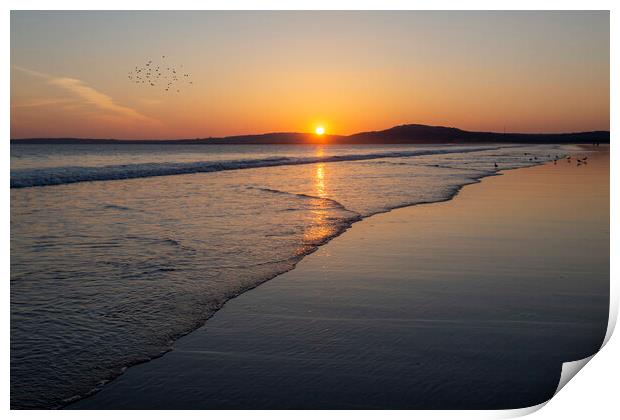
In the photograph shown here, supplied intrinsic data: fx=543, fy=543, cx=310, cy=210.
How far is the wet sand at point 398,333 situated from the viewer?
373 centimetres

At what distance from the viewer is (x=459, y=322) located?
500 centimetres

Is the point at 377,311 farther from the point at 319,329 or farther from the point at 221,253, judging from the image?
the point at 221,253

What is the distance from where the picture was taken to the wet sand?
3730mm

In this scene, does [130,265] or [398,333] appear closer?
[398,333]

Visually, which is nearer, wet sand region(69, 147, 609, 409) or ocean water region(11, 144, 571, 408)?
wet sand region(69, 147, 609, 409)

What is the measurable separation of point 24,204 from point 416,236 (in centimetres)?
994

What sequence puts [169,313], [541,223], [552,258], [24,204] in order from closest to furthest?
1. [169,313]
2. [552,258]
3. [541,223]
4. [24,204]

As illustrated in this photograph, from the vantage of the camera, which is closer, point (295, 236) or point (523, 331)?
point (523, 331)

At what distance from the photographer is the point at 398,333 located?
4711 millimetres

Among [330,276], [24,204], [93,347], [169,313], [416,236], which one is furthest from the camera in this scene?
[24,204]

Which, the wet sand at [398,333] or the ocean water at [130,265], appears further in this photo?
the ocean water at [130,265]

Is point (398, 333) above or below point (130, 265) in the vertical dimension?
below
